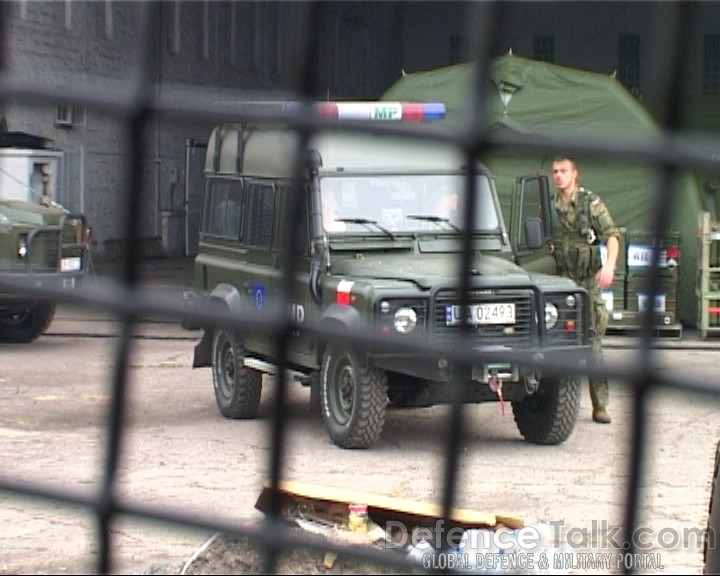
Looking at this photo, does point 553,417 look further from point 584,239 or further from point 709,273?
point 709,273

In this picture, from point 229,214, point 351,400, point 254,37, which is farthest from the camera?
point 351,400

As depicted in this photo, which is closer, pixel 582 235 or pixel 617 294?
pixel 582 235

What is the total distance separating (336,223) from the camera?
7816 millimetres

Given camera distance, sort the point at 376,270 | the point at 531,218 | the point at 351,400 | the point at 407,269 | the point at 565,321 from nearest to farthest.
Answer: the point at 565,321 < the point at 407,269 < the point at 376,270 < the point at 351,400 < the point at 531,218

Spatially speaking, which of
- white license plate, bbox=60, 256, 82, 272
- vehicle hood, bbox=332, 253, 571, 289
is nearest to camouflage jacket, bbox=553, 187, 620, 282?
vehicle hood, bbox=332, 253, 571, 289

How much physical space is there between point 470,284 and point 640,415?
0.16 metres

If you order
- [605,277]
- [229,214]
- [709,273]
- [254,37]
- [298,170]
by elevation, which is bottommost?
[709,273]

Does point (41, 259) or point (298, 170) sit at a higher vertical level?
point (298, 170)

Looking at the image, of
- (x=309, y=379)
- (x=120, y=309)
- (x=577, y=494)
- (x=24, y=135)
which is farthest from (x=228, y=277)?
(x=120, y=309)

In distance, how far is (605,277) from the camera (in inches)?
320

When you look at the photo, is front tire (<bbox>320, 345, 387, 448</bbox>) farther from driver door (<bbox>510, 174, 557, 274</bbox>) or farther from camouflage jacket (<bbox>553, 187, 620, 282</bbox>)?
camouflage jacket (<bbox>553, 187, 620, 282</bbox>)
